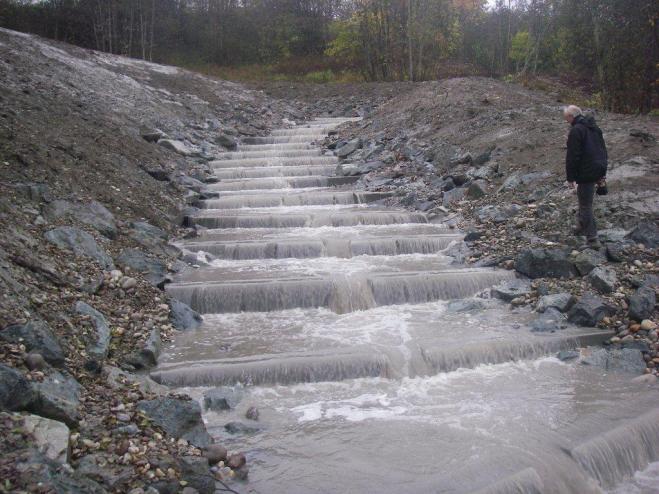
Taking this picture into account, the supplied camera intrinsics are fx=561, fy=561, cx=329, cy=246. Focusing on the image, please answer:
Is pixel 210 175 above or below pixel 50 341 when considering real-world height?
above

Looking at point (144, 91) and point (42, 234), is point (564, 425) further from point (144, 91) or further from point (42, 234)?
point (144, 91)

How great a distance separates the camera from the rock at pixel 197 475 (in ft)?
12.3

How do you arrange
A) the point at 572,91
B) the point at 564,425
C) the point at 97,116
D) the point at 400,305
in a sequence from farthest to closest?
the point at 572,91 → the point at 97,116 → the point at 400,305 → the point at 564,425

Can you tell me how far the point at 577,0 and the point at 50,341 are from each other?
62.4 ft

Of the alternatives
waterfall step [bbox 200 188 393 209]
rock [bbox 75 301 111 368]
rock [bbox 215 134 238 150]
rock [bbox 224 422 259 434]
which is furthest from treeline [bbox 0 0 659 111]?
rock [bbox 75 301 111 368]

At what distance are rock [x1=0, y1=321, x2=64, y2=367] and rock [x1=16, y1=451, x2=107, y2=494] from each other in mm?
1233

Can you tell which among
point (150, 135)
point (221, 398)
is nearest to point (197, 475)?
point (221, 398)

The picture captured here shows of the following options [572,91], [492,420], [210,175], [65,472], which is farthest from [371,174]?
[572,91]

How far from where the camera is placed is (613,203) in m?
8.09

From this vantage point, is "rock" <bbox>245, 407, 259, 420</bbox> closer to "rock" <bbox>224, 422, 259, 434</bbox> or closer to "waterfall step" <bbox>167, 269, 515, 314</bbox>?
"rock" <bbox>224, 422, 259, 434</bbox>

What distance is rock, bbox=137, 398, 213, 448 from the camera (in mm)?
4230

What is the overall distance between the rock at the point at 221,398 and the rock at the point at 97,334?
992mm

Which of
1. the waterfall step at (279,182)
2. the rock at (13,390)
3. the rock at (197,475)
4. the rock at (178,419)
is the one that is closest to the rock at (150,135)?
the waterfall step at (279,182)

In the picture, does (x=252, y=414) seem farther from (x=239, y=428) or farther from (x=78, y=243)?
(x=78, y=243)
